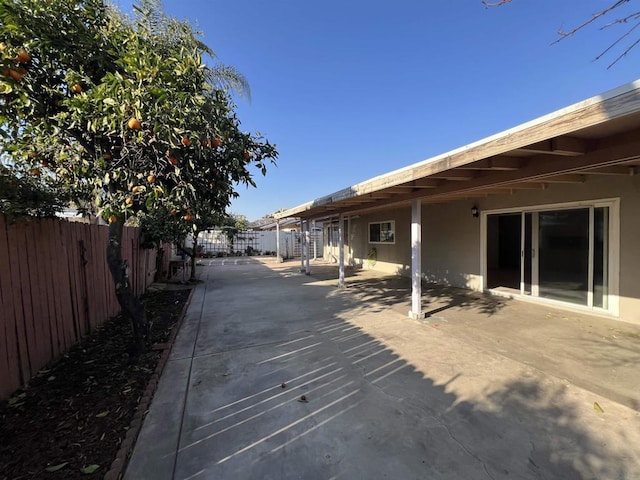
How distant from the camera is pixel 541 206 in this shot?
6078mm

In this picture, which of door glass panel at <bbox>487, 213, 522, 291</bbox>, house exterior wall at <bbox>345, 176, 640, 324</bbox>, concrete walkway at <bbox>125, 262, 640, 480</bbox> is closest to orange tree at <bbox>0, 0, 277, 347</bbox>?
concrete walkway at <bbox>125, 262, 640, 480</bbox>

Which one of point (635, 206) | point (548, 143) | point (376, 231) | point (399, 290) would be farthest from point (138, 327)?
point (376, 231)

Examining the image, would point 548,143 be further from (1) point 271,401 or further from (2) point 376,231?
(2) point 376,231

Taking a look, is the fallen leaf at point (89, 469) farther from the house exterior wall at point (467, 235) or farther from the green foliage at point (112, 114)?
the house exterior wall at point (467, 235)

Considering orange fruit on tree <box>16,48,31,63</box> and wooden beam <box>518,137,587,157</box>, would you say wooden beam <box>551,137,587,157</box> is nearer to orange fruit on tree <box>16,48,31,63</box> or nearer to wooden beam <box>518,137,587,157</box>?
wooden beam <box>518,137,587,157</box>

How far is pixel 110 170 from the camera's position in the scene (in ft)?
8.87

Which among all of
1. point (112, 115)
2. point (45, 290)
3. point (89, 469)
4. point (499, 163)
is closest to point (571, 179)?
point (499, 163)

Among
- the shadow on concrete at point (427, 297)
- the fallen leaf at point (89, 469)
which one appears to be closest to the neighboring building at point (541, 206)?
the shadow on concrete at point (427, 297)

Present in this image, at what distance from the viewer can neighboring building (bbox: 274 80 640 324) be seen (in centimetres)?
255

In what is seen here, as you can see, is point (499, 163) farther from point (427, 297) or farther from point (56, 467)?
point (56, 467)

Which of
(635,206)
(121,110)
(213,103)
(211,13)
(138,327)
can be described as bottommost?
(138,327)

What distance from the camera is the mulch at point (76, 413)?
2.00 metres

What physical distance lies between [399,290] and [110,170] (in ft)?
23.3

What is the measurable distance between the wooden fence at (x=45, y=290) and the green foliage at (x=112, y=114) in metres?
0.82
